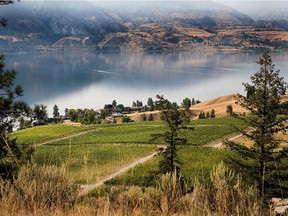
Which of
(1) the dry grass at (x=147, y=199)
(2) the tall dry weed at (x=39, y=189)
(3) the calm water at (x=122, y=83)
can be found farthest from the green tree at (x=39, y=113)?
(3) the calm water at (x=122, y=83)

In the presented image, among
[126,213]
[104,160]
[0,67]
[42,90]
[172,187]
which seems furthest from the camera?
[42,90]

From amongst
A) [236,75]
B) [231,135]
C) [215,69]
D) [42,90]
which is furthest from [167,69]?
[231,135]

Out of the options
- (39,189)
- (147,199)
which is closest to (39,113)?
(39,189)

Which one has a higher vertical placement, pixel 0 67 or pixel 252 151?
pixel 0 67

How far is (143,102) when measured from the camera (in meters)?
107

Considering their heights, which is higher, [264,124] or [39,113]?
[39,113]

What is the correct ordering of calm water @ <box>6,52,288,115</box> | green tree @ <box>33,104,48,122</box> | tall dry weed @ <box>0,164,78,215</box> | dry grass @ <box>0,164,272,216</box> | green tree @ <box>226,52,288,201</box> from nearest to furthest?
1. dry grass @ <box>0,164,272,216</box>
2. tall dry weed @ <box>0,164,78,215</box>
3. green tree @ <box>33,104,48,122</box>
4. green tree @ <box>226,52,288,201</box>
5. calm water @ <box>6,52,288,115</box>

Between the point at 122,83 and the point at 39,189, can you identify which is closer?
the point at 39,189

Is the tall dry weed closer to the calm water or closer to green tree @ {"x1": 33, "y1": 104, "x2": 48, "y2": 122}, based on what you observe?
green tree @ {"x1": 33, "y1": 104, "x2": 48, "y2": 122}

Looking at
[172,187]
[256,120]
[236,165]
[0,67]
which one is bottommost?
[236,165]

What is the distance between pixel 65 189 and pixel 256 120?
34.9 ft

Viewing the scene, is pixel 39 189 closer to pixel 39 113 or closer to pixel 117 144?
pixel 39 113

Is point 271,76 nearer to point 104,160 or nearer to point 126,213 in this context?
point 126,213

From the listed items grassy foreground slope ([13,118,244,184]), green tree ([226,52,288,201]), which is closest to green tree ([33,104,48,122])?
green tree ([226,52,288,201])
